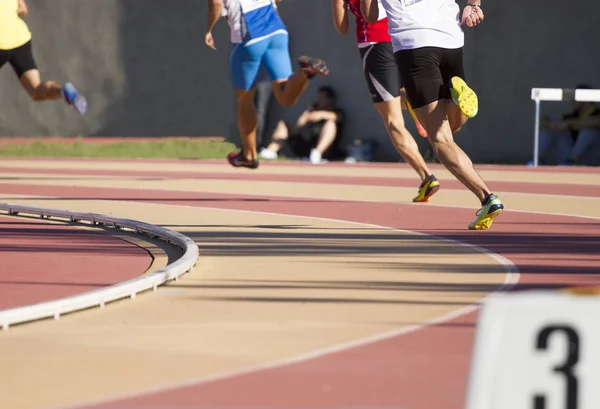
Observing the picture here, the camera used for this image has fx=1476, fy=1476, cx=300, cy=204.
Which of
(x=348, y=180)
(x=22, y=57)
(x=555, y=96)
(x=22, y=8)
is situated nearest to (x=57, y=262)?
(x=22, y=57)

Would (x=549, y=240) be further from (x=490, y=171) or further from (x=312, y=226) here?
(x=490, y=171)

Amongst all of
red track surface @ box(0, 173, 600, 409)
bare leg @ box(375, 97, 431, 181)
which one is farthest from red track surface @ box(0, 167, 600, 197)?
red track surface @ box(0, 173, 600, 409)

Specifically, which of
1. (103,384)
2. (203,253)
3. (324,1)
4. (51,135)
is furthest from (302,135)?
(103,384)

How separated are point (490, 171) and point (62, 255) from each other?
37.1ft

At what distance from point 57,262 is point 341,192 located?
22.7 feet

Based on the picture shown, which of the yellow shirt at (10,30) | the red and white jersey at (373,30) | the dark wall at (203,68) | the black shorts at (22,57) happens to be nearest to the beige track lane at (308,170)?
the dark wall at (203,68)

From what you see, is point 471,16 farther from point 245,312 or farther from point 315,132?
point 315,132

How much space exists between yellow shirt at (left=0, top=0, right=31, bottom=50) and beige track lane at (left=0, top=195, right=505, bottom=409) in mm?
6726

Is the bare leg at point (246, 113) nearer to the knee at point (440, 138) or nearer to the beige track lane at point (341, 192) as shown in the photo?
the beige track lane at point (341, 192)

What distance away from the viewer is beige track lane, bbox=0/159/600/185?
1805 cm

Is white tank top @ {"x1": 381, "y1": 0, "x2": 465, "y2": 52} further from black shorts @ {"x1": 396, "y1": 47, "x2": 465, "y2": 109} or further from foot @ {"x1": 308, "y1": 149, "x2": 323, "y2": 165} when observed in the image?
foot @ {"x1": 308, "y1": 149, "x2": 323, "y2": 165}

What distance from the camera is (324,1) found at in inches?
927

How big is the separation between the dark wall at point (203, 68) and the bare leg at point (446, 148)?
1071 cm

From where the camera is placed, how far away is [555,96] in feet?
65.4
